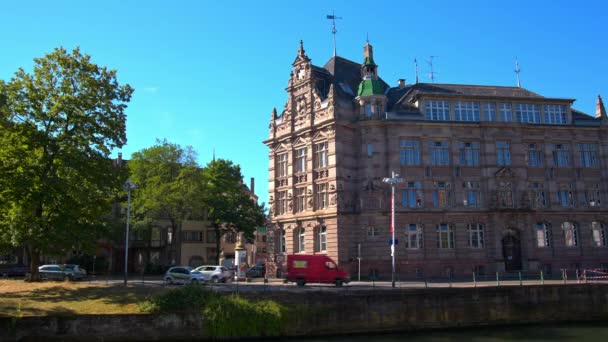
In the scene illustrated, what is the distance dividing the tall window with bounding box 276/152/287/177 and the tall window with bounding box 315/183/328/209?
20.9 ft

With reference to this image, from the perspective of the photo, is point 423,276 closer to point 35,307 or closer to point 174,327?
point 174,327

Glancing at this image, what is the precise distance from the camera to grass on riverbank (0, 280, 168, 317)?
28.4 meters

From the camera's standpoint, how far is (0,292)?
32.7m

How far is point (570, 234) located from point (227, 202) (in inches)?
1570

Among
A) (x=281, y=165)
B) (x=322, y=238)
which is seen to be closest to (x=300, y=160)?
(x=281, y=165)

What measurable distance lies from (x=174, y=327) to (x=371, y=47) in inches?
1543

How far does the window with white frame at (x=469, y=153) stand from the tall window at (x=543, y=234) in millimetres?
9177

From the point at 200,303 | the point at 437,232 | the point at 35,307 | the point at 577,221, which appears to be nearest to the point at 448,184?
the point at 437,232

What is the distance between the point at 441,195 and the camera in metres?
51.6

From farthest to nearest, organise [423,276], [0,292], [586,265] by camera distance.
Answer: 1. [586,265]
2. [423,276]
3. [0,292]

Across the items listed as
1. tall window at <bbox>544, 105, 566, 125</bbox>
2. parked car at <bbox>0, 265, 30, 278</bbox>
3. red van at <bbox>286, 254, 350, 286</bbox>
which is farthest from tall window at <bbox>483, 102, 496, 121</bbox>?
parked car at <bbox>0, 265, 30, 278</bbox>

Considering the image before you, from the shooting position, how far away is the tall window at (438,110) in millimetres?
53281

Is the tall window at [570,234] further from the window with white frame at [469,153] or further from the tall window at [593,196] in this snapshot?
the window with white frame at [469,153]

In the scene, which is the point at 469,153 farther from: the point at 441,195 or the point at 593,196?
the point at 593,196
